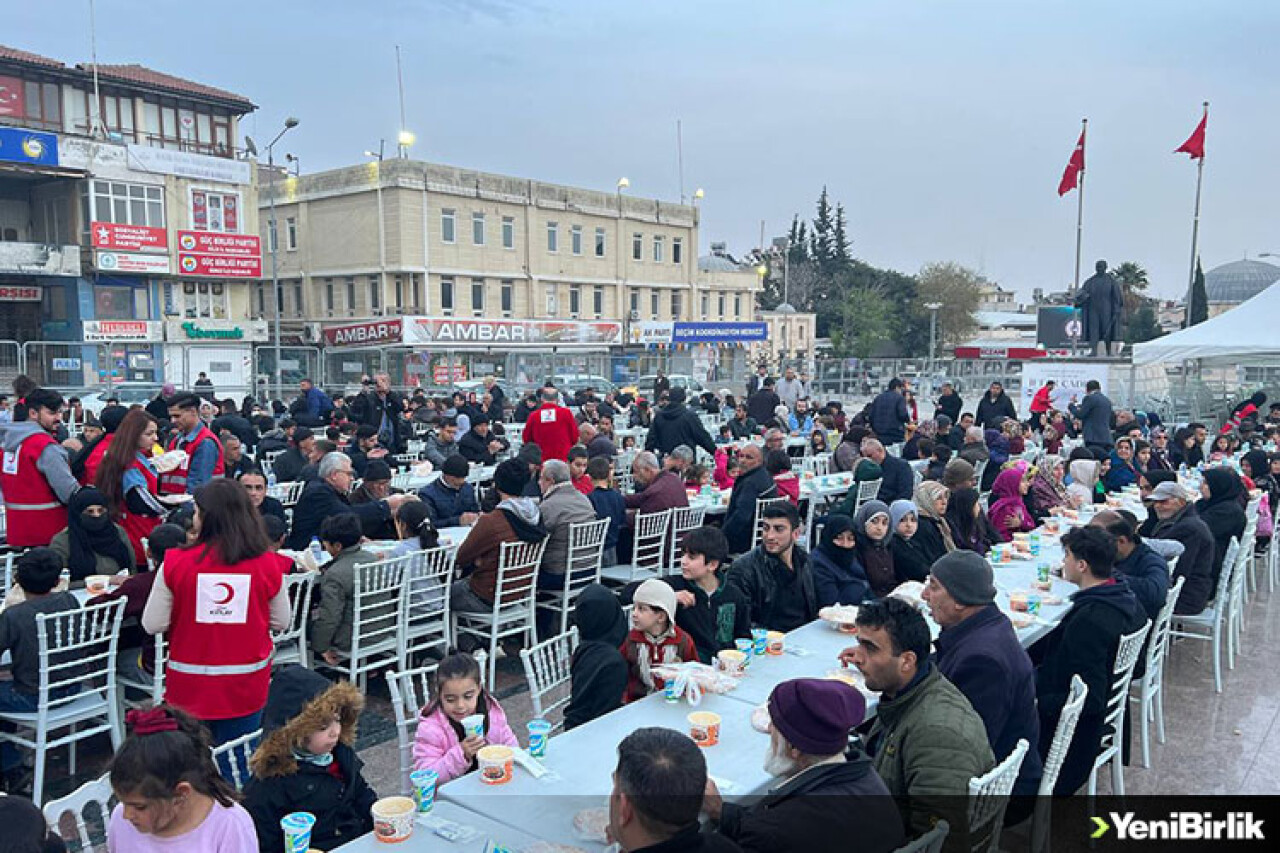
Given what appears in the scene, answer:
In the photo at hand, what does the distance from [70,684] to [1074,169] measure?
2558cm

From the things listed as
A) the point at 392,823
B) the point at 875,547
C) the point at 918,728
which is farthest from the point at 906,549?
the point at 392,823

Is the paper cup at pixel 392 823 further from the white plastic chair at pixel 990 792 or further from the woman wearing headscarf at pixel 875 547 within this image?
the woman wearing headscarf at pixel 875 547

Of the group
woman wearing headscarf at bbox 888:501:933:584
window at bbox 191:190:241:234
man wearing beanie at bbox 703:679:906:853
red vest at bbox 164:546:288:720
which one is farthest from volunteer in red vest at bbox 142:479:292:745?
window at bbox 191:190:241:234

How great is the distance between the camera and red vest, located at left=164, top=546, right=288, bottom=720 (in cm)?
371

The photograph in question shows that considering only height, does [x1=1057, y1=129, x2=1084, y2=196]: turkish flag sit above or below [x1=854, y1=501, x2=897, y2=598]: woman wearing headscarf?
above

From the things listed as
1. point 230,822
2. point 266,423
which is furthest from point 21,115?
point 230,822

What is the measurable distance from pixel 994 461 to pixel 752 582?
247 inches

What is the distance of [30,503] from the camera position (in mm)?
5938

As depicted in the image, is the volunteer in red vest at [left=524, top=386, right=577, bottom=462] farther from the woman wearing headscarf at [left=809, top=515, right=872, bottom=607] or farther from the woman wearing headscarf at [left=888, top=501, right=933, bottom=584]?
the woman wearing headscarf at [left=809, top=515, right=872, bottom=607]

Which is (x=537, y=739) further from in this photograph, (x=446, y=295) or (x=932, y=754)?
(x=446, y=295)

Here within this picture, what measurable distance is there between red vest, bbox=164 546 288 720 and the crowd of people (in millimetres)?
10

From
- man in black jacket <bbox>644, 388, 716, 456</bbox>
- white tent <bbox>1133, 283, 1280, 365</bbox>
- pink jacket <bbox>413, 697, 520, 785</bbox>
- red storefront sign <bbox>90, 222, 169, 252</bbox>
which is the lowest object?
pink jacket <bbox>413, 697, 520, 785</bbox>

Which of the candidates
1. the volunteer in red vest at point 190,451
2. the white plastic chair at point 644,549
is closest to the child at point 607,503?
the white plastic chair at point 644,549

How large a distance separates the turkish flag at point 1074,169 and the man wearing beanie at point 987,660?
23.4 m
